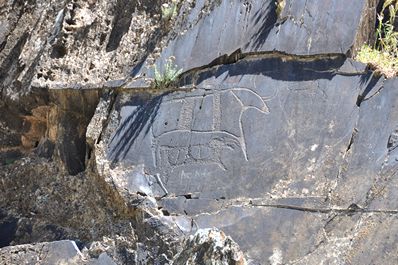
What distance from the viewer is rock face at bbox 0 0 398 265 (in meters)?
5.35

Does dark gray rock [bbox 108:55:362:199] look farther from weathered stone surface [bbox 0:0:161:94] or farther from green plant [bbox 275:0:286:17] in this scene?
weathered stone surface [bbox 0:0:161:94]

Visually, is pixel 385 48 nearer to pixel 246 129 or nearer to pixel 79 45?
pixel 246 129

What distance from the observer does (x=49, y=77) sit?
21.2ft

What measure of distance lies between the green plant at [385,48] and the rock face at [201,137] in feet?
0.27

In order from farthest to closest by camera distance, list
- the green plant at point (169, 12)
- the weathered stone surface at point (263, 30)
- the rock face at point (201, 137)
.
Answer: the green plant at point (169, 12)
the weathered stone surface at point (263, 30)
the rock face at point (201, 137)

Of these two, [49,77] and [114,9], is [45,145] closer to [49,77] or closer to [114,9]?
[49,77]

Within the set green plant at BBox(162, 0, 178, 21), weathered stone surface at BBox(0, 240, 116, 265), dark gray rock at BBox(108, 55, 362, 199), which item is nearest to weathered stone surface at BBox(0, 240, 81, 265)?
weathered stone surface at BBox(0, 240, 116, 265)

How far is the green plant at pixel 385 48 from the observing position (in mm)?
5770

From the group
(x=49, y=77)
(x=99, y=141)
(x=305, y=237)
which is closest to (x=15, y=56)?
(x=49, y=77)

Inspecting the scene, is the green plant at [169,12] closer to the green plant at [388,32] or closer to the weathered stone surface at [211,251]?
the green plant at [388,32]

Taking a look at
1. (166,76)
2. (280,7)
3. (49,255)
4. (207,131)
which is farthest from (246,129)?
(49,255)

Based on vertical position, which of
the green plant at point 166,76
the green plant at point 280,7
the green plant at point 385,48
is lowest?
the green plant at point 166,76

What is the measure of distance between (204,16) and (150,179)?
1.30m

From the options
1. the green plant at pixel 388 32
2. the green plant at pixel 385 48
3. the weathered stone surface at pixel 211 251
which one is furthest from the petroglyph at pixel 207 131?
the weathered stone surface at pixel 211 251
